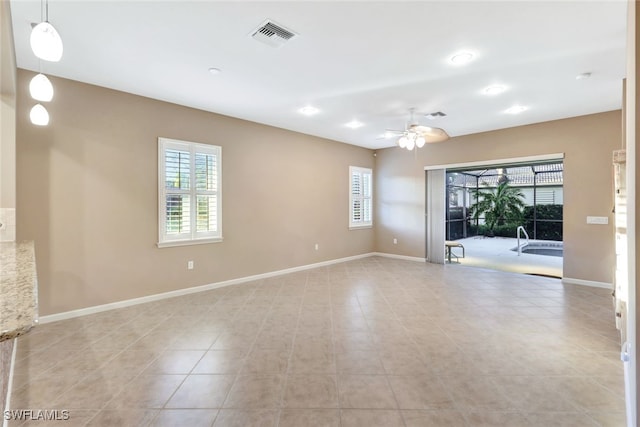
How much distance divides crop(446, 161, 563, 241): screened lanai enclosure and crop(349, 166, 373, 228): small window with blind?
14.5 ft

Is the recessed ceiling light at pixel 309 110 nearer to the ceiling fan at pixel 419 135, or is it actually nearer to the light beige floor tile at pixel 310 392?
the ceiling fan at pixel 419 135

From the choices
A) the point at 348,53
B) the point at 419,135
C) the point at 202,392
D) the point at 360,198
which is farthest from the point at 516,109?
the point at 202,392

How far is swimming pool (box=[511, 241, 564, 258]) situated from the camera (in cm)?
962

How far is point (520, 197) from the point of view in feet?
38.8

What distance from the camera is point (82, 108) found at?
363cm

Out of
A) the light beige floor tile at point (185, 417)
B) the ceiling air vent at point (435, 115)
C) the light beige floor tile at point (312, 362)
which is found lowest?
the light beige floor tile at point (185, 417)

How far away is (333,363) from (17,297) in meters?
2.18

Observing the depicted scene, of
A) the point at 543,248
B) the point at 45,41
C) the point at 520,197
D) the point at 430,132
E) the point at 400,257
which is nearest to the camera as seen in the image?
the point at 45,41

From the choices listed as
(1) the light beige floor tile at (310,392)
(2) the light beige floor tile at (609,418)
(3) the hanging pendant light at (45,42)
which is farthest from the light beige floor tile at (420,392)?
(3) the hanging pendant light at (45,42)

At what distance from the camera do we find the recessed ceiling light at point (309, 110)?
455 cm

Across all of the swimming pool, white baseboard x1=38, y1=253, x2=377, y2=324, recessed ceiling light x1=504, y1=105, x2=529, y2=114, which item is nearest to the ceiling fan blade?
recessed ceiling light x1=504, y1=105, x2=529, y2=114

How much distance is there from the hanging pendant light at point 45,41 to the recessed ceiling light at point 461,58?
3.26m

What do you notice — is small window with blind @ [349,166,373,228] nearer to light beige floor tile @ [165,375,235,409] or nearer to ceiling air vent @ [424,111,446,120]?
ceiling air vent @ [424,111,446,120]

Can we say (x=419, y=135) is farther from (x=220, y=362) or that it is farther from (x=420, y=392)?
(x=220, y=362)
